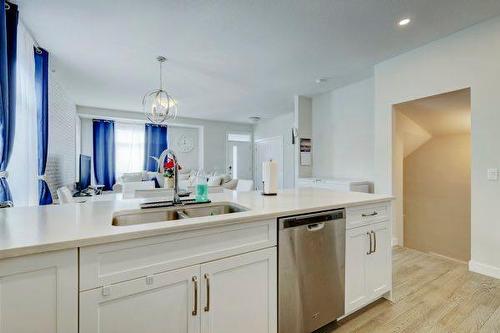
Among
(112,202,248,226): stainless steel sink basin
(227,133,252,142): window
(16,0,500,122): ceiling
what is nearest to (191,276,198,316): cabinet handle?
(112,202,248,226): stainless steel sink basin

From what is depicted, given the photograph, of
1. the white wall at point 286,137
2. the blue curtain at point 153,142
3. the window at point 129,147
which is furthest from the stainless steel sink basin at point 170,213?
the window at point 129,147

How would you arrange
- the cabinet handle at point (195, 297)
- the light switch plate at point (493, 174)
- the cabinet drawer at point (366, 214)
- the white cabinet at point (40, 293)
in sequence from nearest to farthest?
the white cabinet at point (40, 293) < the cabinet handle at point (195, 297) < the cabinet drawer at point (366, 214) < the light switch plate at point (493, 174)

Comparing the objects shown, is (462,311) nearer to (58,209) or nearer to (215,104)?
(58,209)

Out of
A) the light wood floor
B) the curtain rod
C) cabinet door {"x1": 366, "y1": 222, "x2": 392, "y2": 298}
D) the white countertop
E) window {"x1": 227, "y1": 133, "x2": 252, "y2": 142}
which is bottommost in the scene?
the light wood floor

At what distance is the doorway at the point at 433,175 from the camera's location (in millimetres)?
3154

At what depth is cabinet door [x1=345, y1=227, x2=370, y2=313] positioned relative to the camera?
1.62 m

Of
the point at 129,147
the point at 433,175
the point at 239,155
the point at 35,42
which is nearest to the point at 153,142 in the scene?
the point at 129,147

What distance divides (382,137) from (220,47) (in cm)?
245

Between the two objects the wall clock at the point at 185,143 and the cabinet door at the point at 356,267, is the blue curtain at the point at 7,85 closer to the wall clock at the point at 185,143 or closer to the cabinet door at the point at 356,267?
the cabinet door at the point at 356,267

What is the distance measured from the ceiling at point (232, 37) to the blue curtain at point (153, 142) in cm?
260

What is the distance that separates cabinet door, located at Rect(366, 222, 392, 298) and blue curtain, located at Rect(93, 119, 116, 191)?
650cm

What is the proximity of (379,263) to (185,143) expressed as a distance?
21.4ft

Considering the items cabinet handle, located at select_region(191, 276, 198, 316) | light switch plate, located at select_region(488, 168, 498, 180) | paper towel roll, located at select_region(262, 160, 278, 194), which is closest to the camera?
cabinet handle, located at select_region(191, 276, 198, 316)

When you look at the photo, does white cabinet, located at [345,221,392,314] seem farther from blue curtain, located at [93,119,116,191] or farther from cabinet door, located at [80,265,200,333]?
blue curtain, located at [93,119,116,191]
